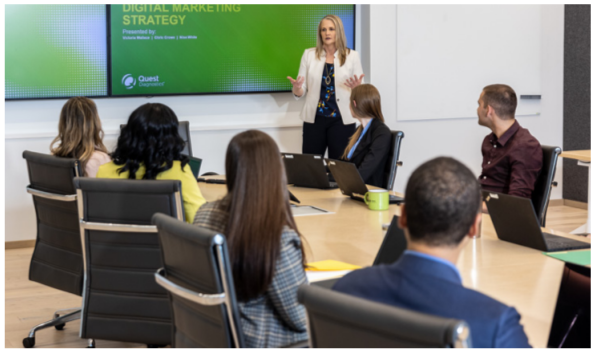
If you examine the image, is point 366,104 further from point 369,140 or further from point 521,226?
point 521,226

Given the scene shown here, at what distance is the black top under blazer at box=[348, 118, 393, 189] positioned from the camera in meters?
3.66

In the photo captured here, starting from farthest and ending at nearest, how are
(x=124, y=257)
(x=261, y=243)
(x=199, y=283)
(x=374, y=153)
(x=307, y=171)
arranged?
(x=374, y=153), (x=307, y=171), (x=124, y=257), (x=261, y=243), (x=199, y=283)

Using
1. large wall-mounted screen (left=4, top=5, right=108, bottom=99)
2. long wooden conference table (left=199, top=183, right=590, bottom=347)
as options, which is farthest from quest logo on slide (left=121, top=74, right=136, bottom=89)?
long wooden conference table (left=199, top=183, right=590, bottom=347)

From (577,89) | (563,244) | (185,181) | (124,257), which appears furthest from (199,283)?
(577,89)

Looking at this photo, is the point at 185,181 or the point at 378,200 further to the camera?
the point at 378,200

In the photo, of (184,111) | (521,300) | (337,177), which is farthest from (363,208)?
(184,111)

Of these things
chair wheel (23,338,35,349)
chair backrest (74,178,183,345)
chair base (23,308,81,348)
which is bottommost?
chair wheel (23,338,35,349)

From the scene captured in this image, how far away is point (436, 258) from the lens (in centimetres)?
117

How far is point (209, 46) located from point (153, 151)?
288cm

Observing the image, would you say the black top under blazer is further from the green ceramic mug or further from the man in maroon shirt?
the green ceramic mug

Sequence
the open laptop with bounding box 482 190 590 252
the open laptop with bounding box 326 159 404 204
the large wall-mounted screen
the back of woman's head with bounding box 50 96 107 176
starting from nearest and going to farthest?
the open laptop with bounding box 482 190 590 252 < the open laptop with bounding box 326 159 404 204 < the back of woman's head with bounding box 50 96 107 176 < the large wall-mounted screen

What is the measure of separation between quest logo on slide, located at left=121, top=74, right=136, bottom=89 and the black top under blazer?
2107mm

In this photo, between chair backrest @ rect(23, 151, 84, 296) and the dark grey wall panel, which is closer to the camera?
chair backrest @ rect(23, 151, 84, 296)

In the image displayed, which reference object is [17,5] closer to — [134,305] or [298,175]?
[298,175]
